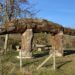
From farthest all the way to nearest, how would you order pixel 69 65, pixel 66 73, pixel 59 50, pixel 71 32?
pixel 71 32 → pixel 59 50 → pixel 69 65 → pixel 66 73

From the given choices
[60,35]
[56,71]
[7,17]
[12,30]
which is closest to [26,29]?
[12,30]

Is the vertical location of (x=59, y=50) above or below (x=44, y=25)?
below

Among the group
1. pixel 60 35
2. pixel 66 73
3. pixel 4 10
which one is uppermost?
pixel 4 10

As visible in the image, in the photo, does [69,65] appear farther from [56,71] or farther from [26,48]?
[26,48]

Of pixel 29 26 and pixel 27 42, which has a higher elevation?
pixel 29 26

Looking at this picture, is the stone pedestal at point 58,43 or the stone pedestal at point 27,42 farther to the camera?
the stone pedestal at point 58,43

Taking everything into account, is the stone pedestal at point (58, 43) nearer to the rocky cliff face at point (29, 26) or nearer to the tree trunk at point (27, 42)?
the rocky cliff face at point (29, 26)

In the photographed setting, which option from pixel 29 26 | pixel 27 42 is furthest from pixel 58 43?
pixel 29 26

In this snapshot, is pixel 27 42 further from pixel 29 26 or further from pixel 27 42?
pixel 29 26

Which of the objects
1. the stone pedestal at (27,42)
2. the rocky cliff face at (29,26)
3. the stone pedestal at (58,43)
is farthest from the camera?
the stone pedestal at (58,43)

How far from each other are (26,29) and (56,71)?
20.7 ft

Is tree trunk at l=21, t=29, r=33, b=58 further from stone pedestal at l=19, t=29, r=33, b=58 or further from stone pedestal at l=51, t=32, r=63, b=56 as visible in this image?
stone pedestal at l=51, t=32, r=63, b=56

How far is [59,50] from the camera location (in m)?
22.8

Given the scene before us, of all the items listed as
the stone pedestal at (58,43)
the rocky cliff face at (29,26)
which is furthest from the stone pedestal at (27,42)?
the stone pedestal at (58,43)
